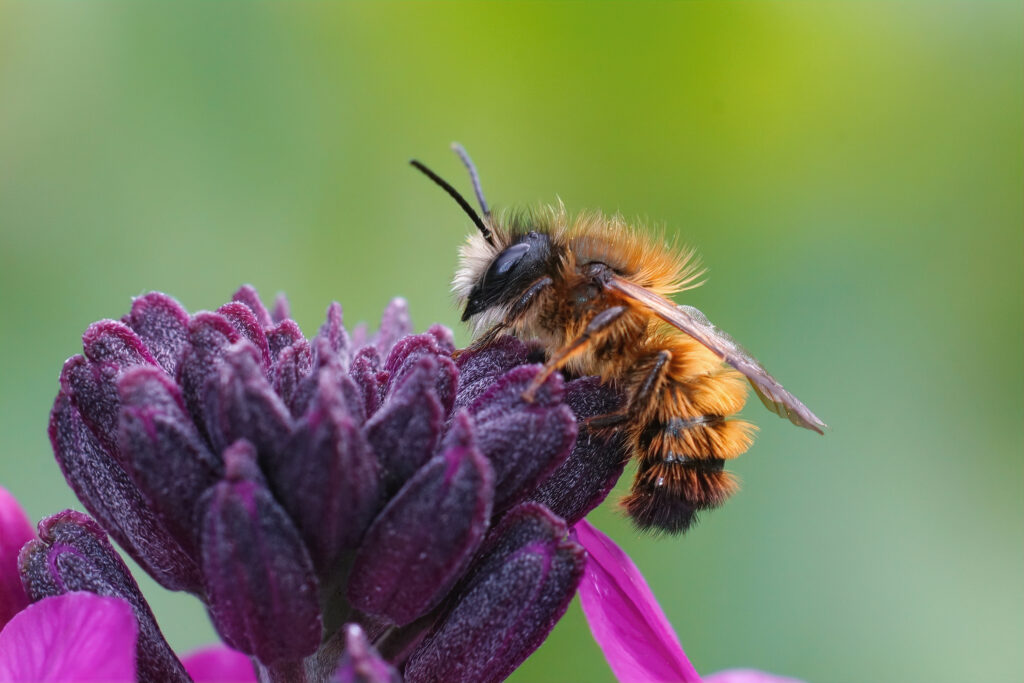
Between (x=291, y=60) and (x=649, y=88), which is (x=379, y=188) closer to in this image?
(x=291, y=60)

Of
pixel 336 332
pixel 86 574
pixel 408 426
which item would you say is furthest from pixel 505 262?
pixel 86 574

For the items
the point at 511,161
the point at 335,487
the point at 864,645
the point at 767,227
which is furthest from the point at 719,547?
the point at 335,487

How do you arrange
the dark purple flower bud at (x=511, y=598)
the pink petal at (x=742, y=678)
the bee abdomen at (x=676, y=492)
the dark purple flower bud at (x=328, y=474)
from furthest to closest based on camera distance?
the pink petal at (x=742, y=678), the bee abdomen at (x=676, y=492), the dark purple flower bud at (x=511, y=598), the dark purple flower bud at (x=328, y=474)

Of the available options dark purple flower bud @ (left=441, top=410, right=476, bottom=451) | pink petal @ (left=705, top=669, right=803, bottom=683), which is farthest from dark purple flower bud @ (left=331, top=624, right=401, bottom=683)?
pink petal @ (left=705, top=669, right=803, bottom=683)

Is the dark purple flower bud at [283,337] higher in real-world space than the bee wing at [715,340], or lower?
lower

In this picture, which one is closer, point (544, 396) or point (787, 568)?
point (544, 396)

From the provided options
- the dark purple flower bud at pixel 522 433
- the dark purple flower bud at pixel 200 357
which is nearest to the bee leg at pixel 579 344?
the dark purple flower bud at pixel 522 433

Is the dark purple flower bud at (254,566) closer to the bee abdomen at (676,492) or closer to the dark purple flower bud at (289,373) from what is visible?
the dark purple flower bud at (289,373)
